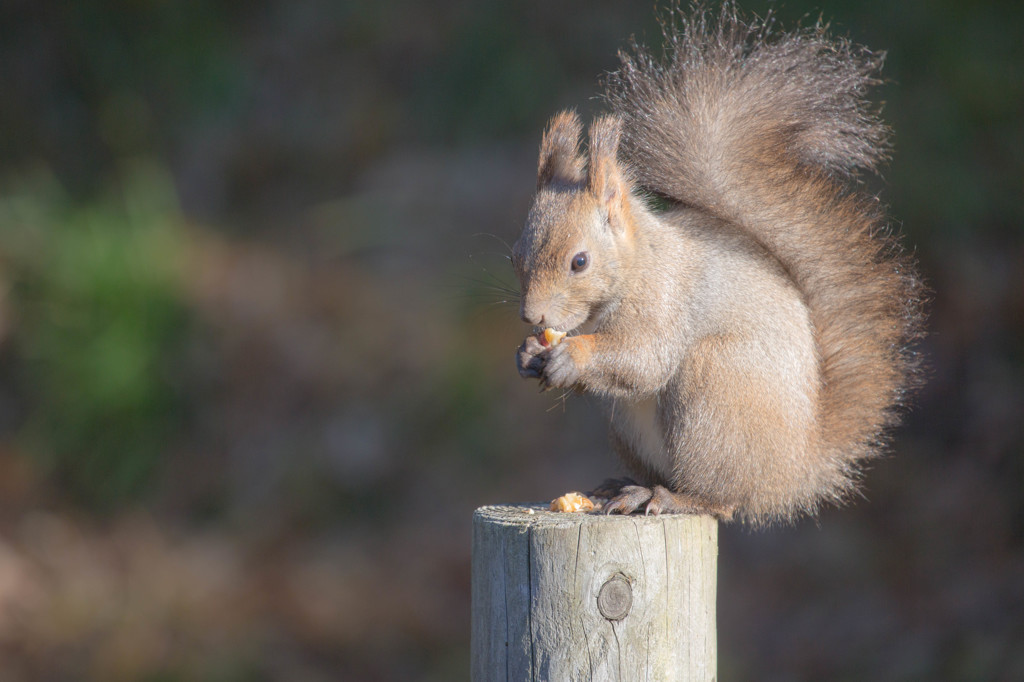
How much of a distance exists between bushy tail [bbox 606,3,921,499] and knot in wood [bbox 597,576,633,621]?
21.4 inches

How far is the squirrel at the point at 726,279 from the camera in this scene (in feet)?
5.45

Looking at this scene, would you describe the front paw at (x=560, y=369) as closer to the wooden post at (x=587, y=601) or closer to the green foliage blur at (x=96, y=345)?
the wooden post at (x=587, y=601)

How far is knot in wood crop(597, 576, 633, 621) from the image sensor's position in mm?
1396

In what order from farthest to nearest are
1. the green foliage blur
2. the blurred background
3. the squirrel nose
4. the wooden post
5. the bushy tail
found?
1. the green foliage blur
2. the blurred background
3. the bushy tail
4. the squirrel nose
5. the wooden post

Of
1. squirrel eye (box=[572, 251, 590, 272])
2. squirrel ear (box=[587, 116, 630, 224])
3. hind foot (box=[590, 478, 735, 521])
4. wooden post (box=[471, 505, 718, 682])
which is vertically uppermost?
squirrel ear (box=[587, 116, 630, 224])

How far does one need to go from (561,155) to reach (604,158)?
4.4 inches

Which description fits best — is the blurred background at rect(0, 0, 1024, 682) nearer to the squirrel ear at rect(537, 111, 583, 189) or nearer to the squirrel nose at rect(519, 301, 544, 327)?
the squirrel ear at rect(537, 111, 583, 189)

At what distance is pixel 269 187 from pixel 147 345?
1.27 m

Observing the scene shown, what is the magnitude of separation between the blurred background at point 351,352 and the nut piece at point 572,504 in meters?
1.21

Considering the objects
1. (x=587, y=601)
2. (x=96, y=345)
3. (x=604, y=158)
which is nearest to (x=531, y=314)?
(x=604, y=158)

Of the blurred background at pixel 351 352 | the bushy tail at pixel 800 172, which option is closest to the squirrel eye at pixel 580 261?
the bushy tail at pixel 800 172

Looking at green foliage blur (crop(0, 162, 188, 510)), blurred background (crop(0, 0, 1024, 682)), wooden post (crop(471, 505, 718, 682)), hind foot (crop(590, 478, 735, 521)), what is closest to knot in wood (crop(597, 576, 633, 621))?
wooden post (crop(471, 505, 718, 682))

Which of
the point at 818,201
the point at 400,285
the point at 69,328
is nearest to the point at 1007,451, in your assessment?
the point at 818,201

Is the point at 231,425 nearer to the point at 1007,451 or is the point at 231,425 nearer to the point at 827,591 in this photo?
the point at 827,591
